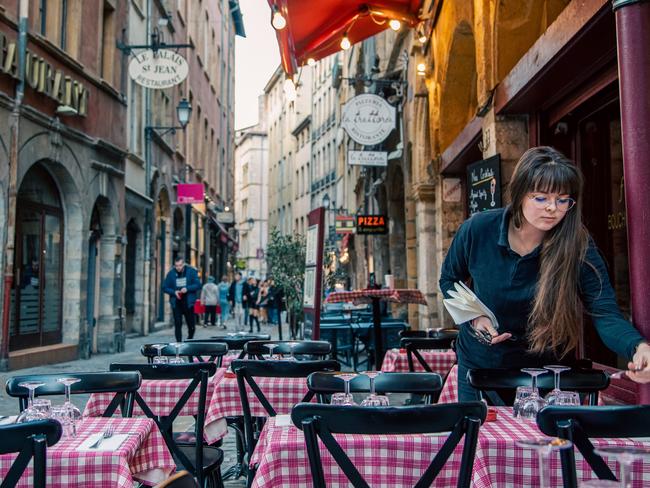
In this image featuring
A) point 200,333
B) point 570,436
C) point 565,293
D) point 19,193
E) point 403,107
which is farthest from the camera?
point 200,333

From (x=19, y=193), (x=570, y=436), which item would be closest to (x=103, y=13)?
(x=19, y=193)

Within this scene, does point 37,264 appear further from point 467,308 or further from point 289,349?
point 467,308

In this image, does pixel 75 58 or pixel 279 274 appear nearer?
pixel 75 58

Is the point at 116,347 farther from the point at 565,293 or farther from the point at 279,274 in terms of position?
the point at 565,293

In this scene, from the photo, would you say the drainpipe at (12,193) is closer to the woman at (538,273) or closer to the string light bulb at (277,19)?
the string light bulb at (277,19)

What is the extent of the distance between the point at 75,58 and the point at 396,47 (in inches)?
294

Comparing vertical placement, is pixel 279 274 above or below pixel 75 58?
below

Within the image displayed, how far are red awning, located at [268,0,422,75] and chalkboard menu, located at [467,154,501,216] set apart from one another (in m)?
3.19

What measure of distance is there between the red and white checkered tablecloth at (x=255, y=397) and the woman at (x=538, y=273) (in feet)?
5.08

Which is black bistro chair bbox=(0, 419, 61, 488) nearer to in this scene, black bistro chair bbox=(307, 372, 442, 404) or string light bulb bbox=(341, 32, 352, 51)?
black bistro chair bbox=(307, 372, 442, 404)

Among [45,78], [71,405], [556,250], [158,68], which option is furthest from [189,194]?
[556,250]

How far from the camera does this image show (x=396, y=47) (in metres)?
18.4

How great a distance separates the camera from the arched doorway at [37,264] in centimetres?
1241

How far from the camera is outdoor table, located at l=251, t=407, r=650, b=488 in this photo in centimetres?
273
